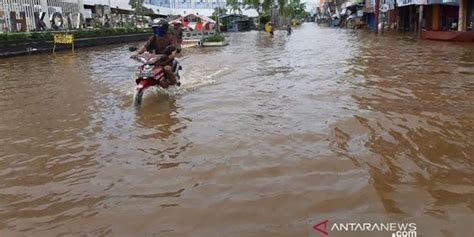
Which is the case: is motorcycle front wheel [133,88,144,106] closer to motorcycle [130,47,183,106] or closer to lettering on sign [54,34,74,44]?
motorcycle [130,47,183,106]

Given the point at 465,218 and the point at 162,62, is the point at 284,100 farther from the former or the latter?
the point at 465,218

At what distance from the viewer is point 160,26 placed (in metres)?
9.56

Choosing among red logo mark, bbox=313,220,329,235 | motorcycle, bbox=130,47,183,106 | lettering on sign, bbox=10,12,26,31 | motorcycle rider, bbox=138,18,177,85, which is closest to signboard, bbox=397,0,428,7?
motorcycle rider, bbox=138,18,177,85

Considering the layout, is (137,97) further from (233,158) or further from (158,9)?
(158,9)

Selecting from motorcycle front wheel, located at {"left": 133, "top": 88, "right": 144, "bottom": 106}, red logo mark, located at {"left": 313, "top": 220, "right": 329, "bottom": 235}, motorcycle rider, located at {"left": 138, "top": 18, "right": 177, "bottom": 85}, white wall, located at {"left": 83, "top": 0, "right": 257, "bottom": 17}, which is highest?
white wall, located at {"left": 83, "top": 0, "right": 257, "bottom": 17}

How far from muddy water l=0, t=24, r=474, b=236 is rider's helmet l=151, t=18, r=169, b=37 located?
131cm

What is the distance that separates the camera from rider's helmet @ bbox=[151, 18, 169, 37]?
9.55 m

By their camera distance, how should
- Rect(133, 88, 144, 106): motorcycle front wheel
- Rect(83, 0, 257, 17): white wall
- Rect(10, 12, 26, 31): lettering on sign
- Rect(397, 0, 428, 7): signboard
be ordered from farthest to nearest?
Rect(83, 0, 257, 17): white wall
Rect(10, 12, 26, 31): lettering on sign
Rect(397, 0, 428, 7): signboard
Rect(133, 88, 144, 106): motorcycle front wheel

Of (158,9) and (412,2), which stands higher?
(158,9)

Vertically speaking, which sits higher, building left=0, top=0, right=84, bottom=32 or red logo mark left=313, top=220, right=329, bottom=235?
building left=0, top=0, right=84, bottom=32

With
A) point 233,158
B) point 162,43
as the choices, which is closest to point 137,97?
point 162,43

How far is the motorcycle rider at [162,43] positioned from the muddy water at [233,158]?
2.21 ft

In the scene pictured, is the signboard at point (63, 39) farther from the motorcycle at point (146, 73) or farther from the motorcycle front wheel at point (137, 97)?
the motorcycle front wheel at point (137, 97)

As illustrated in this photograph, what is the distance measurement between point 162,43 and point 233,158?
16.0 feet
